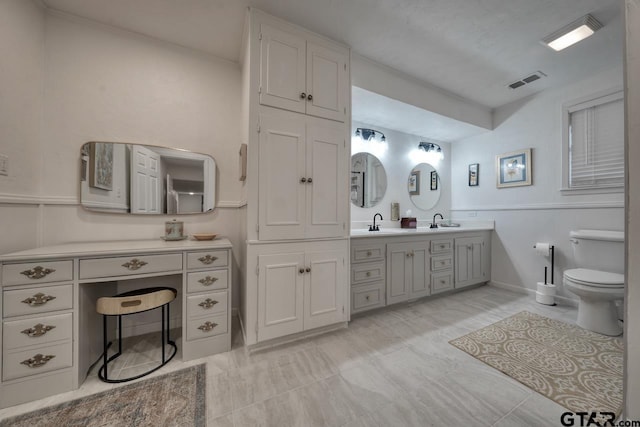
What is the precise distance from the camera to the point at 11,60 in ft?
4.80

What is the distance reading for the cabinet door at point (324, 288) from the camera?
1.92 meters

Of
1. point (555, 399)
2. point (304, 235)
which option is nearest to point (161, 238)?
point (304, 235)

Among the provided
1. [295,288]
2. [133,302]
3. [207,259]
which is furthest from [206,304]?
[295,288]

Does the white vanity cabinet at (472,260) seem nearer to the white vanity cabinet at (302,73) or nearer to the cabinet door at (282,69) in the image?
the white vanity cabinet at (302,73)

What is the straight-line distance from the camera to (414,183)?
3615 mm

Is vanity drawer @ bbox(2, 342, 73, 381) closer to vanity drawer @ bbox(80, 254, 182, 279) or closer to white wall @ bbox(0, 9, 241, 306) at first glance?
vanity drawer @ bbox(80, 254, 182, 279)

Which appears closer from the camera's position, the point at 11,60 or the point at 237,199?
the point at 11,60

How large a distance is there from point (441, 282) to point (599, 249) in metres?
1.55

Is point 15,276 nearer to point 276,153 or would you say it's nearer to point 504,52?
point 276,153

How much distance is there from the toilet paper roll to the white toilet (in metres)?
0.22

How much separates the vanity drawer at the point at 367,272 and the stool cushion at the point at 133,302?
1.55 metres

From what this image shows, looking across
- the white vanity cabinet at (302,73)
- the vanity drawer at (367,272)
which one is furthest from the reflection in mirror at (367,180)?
the white vanity cabinet at (302,73)

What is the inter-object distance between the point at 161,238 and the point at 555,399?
2.99 meters

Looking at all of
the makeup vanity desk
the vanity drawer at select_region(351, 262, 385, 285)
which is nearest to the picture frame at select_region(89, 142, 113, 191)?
the makeup vanity desk
